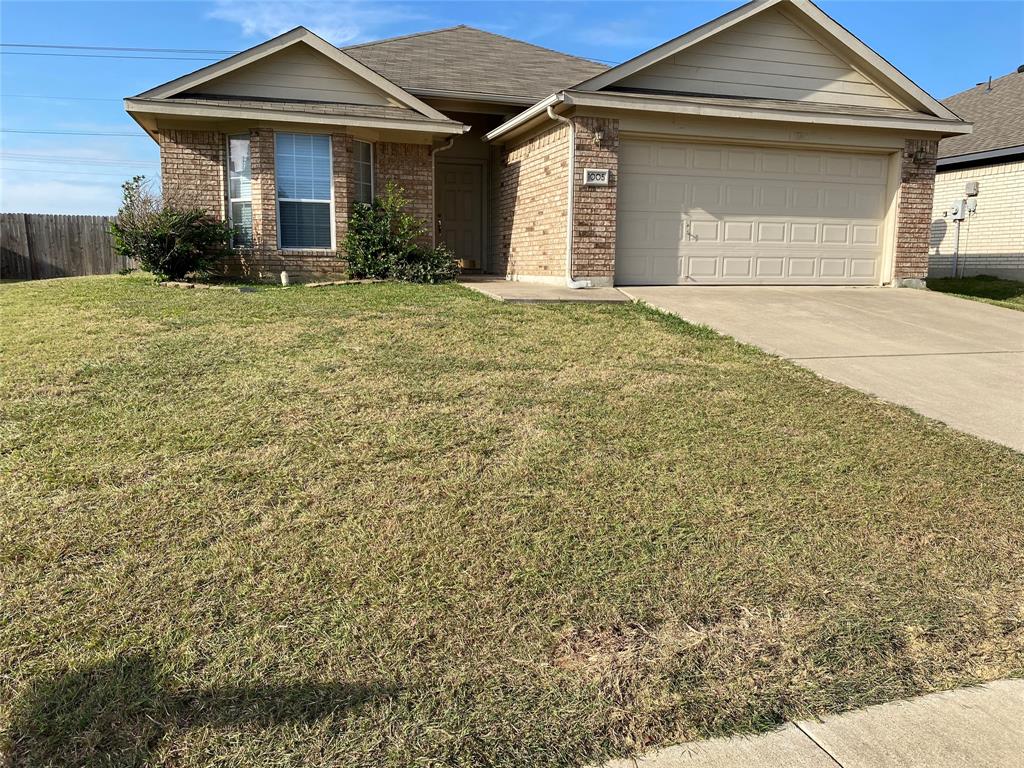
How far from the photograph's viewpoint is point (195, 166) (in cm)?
1213

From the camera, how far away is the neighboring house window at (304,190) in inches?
473

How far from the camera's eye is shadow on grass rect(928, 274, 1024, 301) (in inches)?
566

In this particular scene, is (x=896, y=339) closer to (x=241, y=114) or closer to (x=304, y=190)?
(x=304, y=190)

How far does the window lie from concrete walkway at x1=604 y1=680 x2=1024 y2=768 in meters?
11.5

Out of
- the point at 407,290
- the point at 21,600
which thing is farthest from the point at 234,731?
the point at 407,290

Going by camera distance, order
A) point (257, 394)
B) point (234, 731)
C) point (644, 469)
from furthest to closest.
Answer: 1. point (257, 394)
2. point (644, 469)
3. point (234, 731)

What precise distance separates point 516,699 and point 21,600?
1.97 meters

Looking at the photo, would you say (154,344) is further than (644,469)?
Yes

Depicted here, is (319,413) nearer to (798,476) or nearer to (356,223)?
(798,476)

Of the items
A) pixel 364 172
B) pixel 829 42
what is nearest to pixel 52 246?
pixel 364 172

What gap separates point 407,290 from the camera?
412 inches

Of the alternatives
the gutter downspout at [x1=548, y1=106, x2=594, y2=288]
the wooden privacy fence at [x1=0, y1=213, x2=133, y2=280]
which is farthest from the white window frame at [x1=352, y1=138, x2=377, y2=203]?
the wooden privacy fence at [x1=0, y1=213, x2=133, y2=280]

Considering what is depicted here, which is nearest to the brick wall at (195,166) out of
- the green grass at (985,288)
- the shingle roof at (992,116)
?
the green grass at (985,288)

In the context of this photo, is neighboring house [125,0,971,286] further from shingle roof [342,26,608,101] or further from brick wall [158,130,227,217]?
shingle roof [342,26,608,101]
